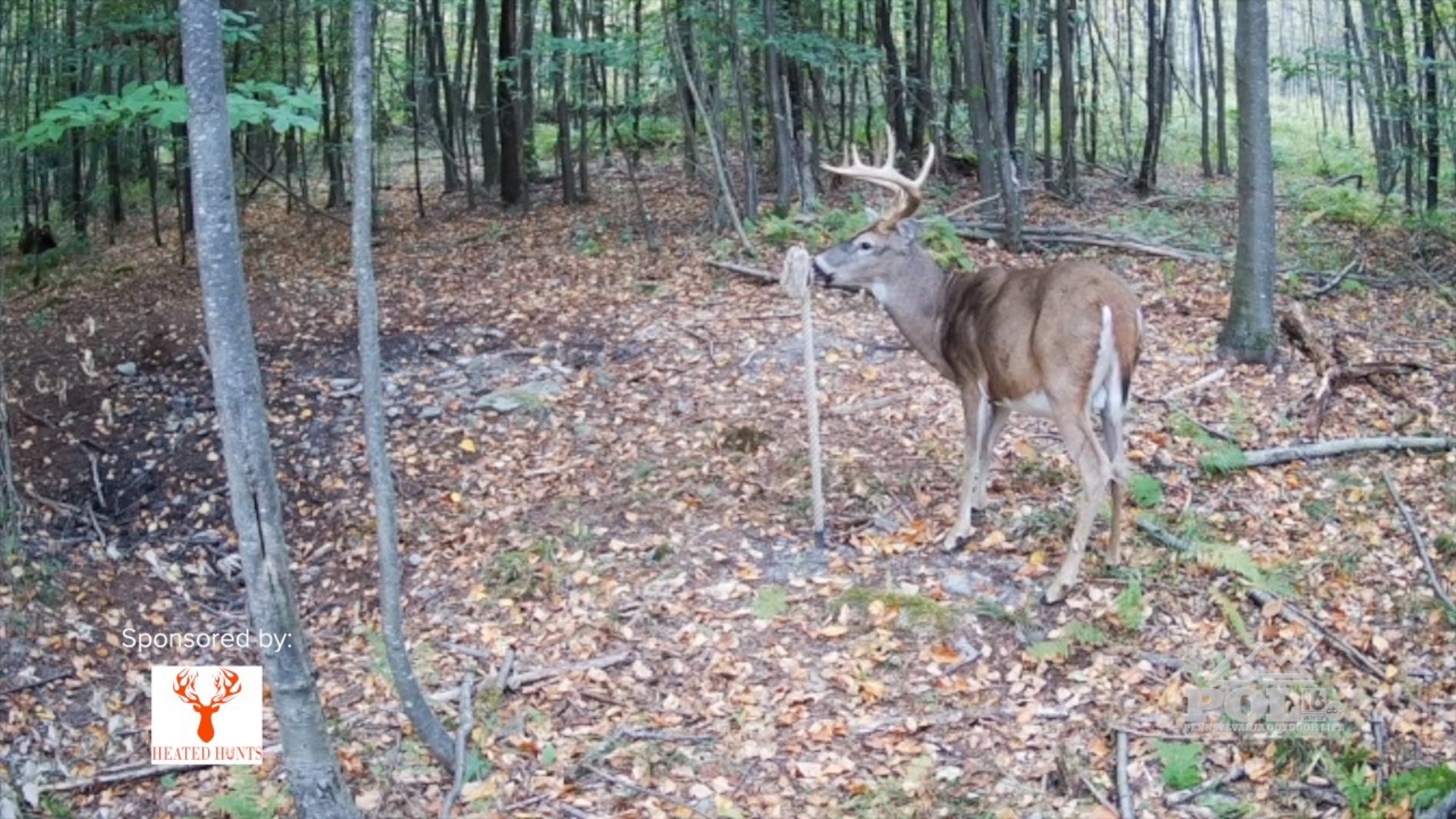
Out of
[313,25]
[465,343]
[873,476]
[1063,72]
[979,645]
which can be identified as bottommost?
[979,645]

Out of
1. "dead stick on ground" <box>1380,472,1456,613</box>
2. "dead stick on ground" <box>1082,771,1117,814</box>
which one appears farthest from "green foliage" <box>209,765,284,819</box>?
"dead stick on ground" <box>1380,472,1456,613</box>

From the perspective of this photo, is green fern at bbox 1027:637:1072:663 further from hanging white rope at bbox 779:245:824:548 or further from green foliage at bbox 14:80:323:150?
green foliage at bbox 14:80:323:150

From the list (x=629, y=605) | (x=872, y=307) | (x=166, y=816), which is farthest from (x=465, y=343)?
(x=166, y=816)

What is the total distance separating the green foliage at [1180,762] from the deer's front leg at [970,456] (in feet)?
5.71

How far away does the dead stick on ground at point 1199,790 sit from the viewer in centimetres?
505

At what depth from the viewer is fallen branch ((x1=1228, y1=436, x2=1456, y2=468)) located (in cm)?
761

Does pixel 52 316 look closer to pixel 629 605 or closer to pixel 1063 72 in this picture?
pixel 629 605

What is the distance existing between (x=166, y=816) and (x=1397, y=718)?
5.46 meters

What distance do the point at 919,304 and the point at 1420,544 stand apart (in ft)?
9.81

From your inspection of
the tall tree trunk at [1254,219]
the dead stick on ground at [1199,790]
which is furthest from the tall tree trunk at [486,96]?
the dead stick on ground at [1199,790]

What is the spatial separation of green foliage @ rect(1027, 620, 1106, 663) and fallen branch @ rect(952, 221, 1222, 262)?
6901mm

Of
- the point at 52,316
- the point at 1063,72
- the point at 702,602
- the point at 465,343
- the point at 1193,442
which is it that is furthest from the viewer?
the point at 1063,72

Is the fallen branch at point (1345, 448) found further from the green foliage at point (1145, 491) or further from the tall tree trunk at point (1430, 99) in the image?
the tall tree trunk at point (1430, 99)

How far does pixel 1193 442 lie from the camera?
7816 mm
